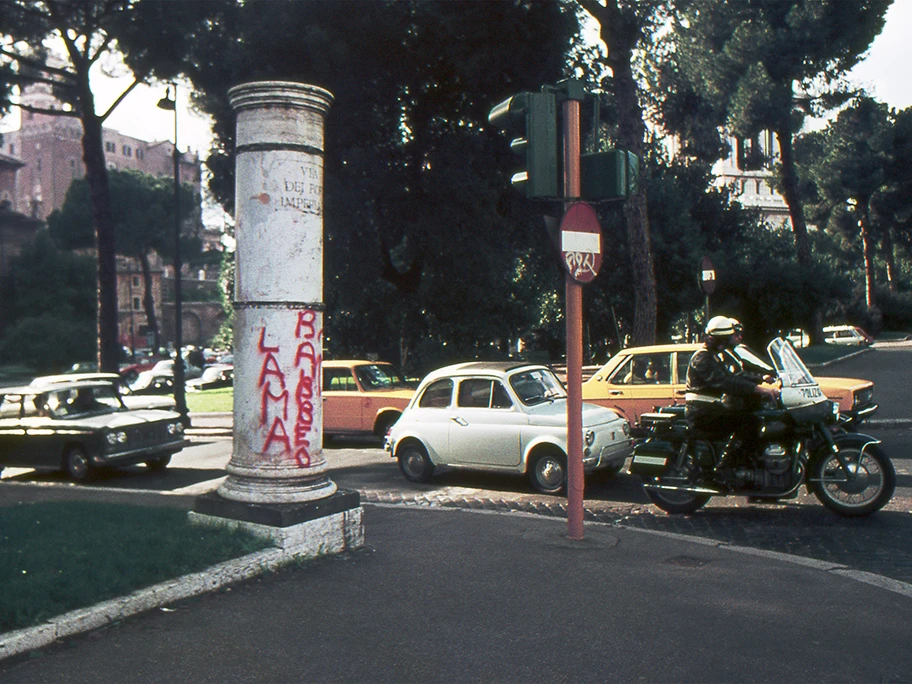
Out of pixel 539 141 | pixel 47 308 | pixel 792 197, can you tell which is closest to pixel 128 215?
pixel 47 308

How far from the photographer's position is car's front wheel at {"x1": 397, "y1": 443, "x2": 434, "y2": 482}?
11.0 metres

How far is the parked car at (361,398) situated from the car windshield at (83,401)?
3502 millimetres

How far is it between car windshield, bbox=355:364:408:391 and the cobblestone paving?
6069 mm

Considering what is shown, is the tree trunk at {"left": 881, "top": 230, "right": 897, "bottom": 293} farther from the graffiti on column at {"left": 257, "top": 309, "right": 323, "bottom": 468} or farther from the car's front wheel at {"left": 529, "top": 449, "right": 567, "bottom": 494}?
the graffiti on column at {"left": 257, "top": 309, "right": 323, "bottom": 468}

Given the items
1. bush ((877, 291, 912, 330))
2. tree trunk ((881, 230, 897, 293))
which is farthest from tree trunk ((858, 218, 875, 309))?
bush ((877, 291, 912, 330))

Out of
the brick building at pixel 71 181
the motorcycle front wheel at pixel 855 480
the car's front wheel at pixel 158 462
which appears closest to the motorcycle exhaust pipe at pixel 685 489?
the motorcycle front wheel at pixel 855 480

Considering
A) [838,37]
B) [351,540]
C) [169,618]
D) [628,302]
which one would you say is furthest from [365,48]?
[838,37]

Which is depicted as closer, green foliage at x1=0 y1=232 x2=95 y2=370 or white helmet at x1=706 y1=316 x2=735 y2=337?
white helmet at x1=706 y1=316 x2=735 y2=337

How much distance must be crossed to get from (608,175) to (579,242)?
20.5 inches

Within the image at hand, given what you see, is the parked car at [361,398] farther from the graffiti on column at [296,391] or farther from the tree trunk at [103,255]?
the tree trunk at [103,255]

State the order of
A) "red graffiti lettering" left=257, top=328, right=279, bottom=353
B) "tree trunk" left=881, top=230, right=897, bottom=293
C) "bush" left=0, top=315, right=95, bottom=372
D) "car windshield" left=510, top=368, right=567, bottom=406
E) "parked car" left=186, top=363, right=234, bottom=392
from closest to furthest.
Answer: "red graffiti lettering" left=257, top=328, right=279, bottom=353 → "car windshield" left=510, top=368, right=567, bottom=406 → "parked car" left=186, top=363, right=234, bottom=392 → "bush" left=0, top=315, right=95, bottom=372 → "tree trunk" left=881, top=230, right=897, bottom=293

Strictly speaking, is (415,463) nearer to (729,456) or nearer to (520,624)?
(729,456)

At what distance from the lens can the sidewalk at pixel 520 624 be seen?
408 cm

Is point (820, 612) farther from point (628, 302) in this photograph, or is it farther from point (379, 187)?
point (628, 302)
